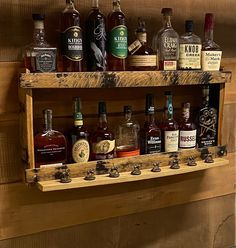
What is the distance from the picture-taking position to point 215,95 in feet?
4.63

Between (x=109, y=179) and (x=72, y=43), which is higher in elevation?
(x=72, y=43)

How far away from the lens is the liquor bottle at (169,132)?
1.29m

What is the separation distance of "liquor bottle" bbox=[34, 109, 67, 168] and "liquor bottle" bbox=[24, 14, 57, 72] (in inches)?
5.5

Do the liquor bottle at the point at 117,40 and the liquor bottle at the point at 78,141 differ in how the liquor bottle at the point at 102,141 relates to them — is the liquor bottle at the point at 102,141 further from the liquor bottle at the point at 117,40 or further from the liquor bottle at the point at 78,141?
the liquor bottle at the point at 117,40

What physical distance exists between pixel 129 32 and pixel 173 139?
1.29ft


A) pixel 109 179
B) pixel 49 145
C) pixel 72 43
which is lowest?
pixel 109 179

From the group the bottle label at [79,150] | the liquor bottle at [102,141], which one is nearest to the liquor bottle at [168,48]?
the liquor bottle at [102,141]

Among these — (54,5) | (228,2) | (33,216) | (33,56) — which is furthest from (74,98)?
(228,2)

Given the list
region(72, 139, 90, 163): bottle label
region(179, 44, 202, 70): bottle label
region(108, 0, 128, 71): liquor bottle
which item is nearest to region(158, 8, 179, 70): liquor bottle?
region(179, 44, 202, 70): bottle label

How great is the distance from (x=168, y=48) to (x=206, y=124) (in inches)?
12.6

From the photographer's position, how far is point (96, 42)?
1.15 m

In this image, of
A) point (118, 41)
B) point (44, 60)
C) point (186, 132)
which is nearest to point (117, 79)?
→ point (118, 41)

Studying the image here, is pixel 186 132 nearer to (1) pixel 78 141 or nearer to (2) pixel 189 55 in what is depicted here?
(2) pixel 189 55

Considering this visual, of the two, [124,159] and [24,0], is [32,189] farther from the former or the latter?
[24,0]
